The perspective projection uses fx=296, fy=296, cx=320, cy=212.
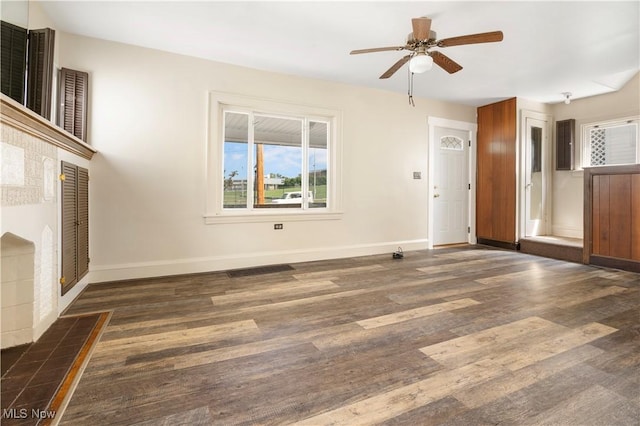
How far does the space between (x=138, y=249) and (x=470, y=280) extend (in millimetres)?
3924

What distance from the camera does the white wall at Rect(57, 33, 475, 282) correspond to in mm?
3322

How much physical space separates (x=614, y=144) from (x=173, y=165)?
6.99m

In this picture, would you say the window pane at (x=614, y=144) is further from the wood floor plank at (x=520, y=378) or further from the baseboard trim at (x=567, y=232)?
the wood floor plank at (x=520, y=378)

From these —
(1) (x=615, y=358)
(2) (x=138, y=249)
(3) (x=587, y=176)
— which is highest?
(3) (x=587, y=176)

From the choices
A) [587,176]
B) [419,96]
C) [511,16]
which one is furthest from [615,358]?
[419,96]

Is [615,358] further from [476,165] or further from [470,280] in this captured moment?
[476,165]

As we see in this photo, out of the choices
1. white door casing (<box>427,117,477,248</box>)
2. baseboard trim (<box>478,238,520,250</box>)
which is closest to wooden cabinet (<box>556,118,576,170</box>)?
white door casing (<box>427,117,477,248</box>)

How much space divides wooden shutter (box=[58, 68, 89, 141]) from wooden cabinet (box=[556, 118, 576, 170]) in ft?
24.3

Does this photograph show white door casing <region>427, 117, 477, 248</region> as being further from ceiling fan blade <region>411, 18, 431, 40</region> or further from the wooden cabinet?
ceiling fan blade <region>411, 18, 431, 40</region>

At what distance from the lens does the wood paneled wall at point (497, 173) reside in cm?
534

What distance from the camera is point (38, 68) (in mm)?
2158

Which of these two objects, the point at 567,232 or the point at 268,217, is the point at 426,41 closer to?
the point at 268,217

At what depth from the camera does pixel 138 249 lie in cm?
349

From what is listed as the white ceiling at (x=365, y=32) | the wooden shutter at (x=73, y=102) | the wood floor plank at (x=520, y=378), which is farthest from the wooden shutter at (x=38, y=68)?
the wood floor plank at (x=520, y=378)
